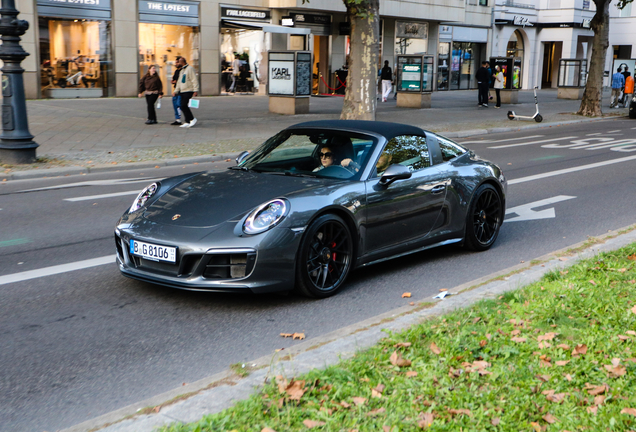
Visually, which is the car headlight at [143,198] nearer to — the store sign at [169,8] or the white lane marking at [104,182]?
the white lane marking at [104,182]

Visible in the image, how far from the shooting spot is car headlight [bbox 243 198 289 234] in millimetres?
5172

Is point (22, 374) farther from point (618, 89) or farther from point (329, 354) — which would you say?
point (618, 89)

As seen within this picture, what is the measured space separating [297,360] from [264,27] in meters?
27.9

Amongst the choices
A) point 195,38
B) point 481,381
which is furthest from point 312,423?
point 195,38

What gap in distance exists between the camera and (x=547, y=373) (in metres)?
3.76

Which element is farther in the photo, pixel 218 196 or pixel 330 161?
pixel 330 161

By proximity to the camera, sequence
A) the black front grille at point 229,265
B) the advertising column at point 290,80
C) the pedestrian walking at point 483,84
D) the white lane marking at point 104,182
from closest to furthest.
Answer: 1. the black front grille at point 229,265
2. the white lane marking at point 104,182
3. the advertising column at point 290,80
4. the pedestrian walking at point 483,84

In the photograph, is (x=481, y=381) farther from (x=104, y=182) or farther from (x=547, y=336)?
(x=104, y=182)

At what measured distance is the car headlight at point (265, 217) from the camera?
17.0 ft

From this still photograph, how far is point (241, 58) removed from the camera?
32625 millimetres

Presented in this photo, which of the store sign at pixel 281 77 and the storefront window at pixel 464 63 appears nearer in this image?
the store sign at pixel 281 77

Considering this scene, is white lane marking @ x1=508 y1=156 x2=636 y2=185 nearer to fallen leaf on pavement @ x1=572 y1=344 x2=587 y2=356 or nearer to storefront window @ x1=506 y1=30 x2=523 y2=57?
fallen leaf on pavement @ x1=572 y1=344 x2=587 y2=356

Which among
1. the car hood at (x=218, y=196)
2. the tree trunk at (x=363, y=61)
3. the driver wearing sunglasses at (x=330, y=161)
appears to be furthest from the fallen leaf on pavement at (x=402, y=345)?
the tree trunk at (x=363, y=61)

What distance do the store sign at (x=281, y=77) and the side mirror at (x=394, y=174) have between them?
18.0 metres
